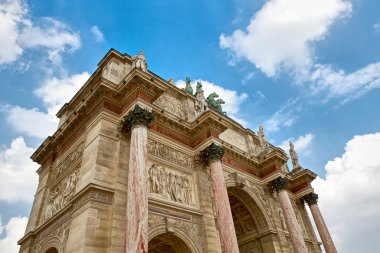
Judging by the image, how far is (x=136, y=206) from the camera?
868 centimetres

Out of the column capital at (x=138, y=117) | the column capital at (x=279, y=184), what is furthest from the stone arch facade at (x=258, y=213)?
the column capital at (x=138, y=117)

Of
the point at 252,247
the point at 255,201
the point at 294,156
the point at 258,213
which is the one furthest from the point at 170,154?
the point at 294,156

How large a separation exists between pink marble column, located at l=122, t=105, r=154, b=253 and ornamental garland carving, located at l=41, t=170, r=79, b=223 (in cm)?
321

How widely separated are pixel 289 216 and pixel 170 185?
8.41m

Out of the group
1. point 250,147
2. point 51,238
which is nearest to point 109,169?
point 51,238

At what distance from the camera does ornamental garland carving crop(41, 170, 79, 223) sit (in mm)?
11578

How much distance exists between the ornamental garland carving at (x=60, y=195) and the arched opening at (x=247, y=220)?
8478mm

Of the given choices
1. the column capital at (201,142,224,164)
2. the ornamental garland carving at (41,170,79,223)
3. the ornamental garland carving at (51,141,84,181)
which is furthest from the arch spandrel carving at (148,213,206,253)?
the ornamental garland carving at (51,141,84,181)

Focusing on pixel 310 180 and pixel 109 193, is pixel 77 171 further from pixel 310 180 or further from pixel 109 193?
pixel 310 180

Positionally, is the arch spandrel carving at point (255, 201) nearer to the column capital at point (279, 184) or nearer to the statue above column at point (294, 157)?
the column capital at point (279, 184)

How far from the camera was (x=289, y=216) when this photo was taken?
16172 millimetres

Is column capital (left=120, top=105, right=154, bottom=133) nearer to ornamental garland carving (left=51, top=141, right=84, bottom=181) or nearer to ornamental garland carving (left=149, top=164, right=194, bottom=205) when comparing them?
ornamental garland carving (left=149, top=164, right=194, bottom=205)

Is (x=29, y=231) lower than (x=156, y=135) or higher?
lower

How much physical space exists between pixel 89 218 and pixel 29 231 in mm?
6311
